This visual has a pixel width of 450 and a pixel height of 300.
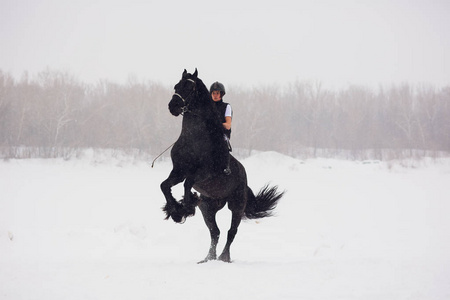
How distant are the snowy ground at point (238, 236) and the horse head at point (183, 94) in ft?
7.62

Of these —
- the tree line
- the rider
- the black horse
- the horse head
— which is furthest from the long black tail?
the tree line

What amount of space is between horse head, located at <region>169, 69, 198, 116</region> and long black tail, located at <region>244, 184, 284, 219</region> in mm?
2824

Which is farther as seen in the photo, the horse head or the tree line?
the tree line

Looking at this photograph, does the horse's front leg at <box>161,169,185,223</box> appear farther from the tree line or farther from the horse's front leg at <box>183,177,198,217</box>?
the tree line

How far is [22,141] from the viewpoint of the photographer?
36.9m

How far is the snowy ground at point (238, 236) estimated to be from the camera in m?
4.93

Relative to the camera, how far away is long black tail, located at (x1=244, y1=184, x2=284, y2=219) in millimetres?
8250

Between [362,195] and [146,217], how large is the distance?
1422 centimetres

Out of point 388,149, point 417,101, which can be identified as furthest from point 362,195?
point 417,101

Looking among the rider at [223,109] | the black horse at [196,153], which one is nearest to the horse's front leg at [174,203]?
the black horse at [196,153]

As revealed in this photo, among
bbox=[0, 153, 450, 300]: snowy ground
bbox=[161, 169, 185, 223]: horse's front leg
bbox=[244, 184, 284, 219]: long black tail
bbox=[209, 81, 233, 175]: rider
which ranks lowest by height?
bbox=[0, 153, 450, 300]: snowy ground

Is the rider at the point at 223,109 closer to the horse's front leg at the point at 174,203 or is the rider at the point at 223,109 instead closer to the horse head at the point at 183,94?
the horse head at the point at 183,94

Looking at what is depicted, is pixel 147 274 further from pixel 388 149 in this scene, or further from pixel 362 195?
pixel 388 149

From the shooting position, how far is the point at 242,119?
145ft
